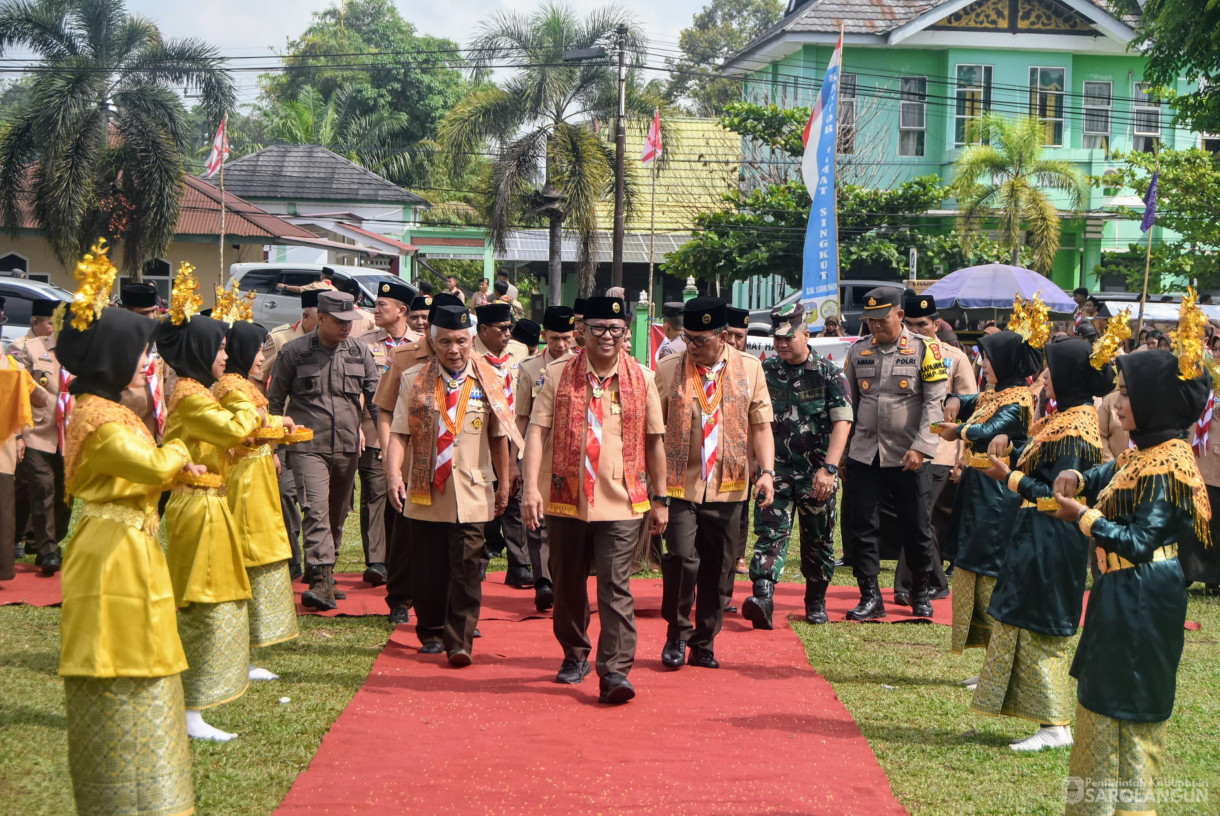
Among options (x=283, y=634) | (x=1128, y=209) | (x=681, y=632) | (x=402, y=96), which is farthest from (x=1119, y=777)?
(x=402, y=96)

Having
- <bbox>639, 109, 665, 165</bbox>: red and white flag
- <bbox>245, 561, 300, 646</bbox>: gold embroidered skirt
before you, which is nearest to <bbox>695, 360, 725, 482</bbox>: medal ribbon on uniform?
<bbox>245, 561, 300, 646</bbox>: gold embroidered skirt

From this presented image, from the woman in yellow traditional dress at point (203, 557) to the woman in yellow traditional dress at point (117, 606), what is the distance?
→ 755 mm

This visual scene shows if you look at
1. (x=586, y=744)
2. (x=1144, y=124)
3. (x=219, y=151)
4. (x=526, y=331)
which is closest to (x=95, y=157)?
(x=219, y=151)

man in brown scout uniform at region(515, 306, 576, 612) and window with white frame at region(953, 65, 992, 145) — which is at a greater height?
window with white frame at region(953, 65, 992, 145)

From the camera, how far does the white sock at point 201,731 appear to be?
5.66 m

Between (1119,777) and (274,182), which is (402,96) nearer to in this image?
(274,182)

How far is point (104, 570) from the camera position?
4602mm

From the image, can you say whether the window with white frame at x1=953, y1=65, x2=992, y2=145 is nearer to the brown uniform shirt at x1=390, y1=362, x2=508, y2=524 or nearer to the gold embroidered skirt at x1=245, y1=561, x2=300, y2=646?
the brown uniform shirt at x1=390, y1=362, x2=508, y2=524

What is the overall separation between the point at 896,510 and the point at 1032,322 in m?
2.40

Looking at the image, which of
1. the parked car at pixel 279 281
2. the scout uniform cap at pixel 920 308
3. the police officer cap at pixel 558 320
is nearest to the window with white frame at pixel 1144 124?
the parked car at pixel 279 281

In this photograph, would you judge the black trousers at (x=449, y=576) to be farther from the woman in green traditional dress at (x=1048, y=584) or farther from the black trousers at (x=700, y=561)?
the woman in green traditional dress at (x=1048, y=584)

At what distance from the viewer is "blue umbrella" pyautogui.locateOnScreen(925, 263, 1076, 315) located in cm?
2162

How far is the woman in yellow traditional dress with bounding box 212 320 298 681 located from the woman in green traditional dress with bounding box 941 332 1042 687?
3.61 metres

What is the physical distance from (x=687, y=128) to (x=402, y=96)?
15.7 metres
